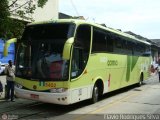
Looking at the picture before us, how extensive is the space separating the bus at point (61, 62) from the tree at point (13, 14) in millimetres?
394

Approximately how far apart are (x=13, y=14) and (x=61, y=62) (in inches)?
111

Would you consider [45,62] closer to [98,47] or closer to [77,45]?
[77,45]

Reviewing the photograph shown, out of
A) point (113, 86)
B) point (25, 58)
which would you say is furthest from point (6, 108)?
point (113, 86)

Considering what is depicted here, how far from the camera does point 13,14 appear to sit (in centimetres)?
1337

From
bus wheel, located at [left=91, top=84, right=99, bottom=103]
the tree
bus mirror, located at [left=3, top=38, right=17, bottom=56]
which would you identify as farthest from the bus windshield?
bus wheel, located at [left=91, top=84, right=99, bottom=103]

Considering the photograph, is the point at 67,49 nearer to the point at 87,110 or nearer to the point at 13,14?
the point at 87,110

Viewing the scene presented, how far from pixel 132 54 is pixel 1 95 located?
328 inches

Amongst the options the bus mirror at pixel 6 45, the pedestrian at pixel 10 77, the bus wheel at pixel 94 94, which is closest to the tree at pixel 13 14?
the bus mirror at pixel 6 45

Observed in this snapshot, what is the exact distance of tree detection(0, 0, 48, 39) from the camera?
41.4ft

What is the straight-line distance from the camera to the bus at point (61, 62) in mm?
12070

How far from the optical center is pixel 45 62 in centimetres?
1236

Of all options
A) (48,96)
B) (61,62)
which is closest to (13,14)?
(61,62)

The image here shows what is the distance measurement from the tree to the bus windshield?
474 millimetres

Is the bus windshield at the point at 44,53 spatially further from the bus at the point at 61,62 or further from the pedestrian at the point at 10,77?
the pedestrian at the point at 10,77
